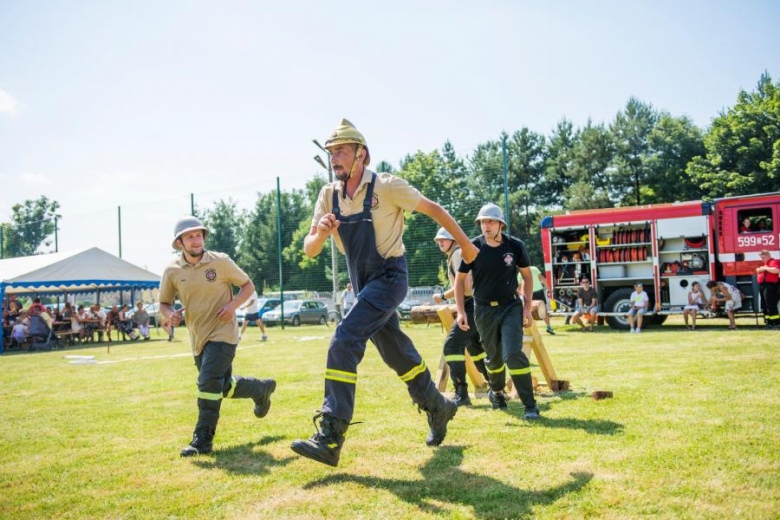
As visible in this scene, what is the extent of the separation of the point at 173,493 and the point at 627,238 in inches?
664

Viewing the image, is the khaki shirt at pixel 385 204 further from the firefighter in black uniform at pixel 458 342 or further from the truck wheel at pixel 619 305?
the truck wheel at pixel 619 305

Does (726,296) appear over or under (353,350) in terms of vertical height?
under

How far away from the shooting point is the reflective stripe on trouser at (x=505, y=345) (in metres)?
5.86

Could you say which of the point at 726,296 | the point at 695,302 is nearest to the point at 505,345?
the point at 726,296

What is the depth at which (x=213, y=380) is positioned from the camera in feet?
17.1

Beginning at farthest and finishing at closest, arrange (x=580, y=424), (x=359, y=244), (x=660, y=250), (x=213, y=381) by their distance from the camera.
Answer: (x=660, y=250), (x=580, y=424), (x=213, y=381), (x=359, y=244)

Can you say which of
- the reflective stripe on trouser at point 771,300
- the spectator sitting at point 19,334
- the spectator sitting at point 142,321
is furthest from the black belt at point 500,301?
the spectator sitting at point 142,321

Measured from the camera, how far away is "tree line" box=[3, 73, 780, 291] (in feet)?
96.4

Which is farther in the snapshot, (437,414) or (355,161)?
(437,414)

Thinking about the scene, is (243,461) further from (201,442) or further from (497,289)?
(497,289)

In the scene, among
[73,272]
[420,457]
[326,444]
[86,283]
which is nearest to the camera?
[326,444]

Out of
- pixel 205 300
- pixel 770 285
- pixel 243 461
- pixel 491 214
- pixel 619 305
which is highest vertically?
pixel 491 214

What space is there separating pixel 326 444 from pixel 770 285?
49.7 feet

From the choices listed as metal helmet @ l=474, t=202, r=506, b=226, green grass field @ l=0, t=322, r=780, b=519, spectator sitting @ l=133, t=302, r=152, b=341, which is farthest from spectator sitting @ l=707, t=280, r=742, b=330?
spectator sitting @ l=133, t=302, r=152, b=341
